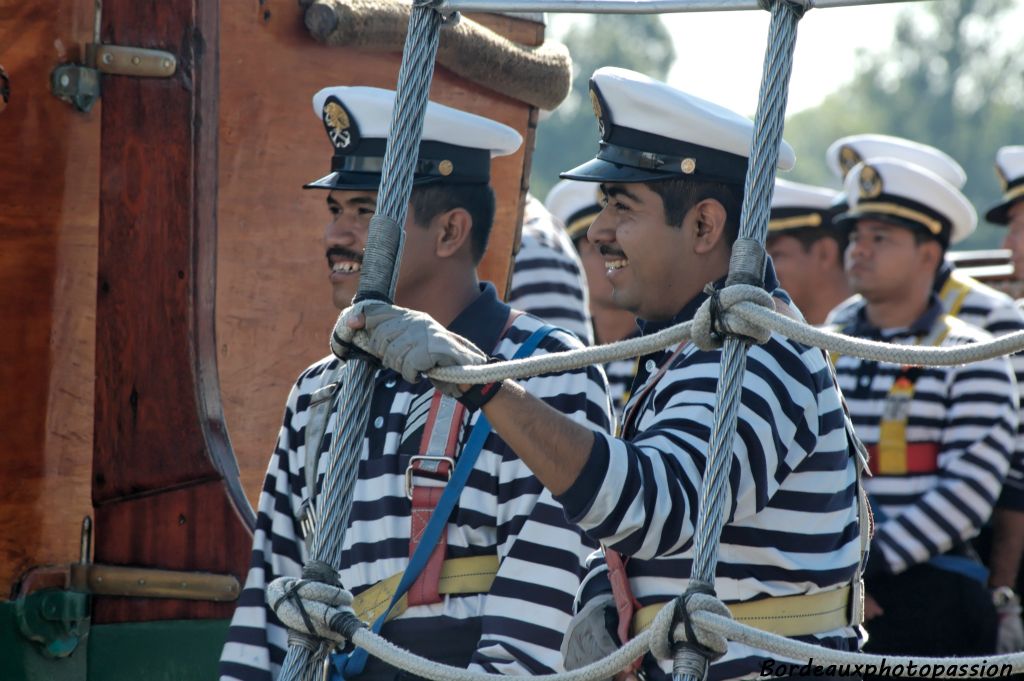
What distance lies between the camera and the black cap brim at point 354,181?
289 centimetres

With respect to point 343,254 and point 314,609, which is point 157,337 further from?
point 314,609

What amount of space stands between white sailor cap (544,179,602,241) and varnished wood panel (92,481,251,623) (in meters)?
2.66

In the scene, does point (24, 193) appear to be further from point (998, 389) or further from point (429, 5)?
point (998, 389)

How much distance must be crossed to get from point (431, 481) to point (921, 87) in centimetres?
4151

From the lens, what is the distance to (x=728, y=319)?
1904 mm

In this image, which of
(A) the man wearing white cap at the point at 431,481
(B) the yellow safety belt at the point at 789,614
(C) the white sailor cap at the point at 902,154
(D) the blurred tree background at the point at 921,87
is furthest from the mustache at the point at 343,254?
(D) the blurred tree background at the point at 921,87

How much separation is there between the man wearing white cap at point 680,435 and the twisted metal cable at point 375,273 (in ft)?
0.31

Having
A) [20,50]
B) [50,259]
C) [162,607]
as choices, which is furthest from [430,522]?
[20,50]

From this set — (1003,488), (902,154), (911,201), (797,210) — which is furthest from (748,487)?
A: (797,210)

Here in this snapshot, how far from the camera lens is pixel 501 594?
2.51 meters

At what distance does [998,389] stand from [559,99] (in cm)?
146

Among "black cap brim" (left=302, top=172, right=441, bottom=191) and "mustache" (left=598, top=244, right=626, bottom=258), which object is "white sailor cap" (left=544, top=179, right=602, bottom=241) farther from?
"mustache" (left=598, top=244, right=626, bottom=258)

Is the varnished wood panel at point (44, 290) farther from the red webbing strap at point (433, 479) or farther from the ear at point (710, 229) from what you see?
the ear at point (710, 229)

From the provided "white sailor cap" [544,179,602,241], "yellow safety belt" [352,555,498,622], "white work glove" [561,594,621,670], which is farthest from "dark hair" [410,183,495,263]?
"white sailor cap" [544,179,602,241]
